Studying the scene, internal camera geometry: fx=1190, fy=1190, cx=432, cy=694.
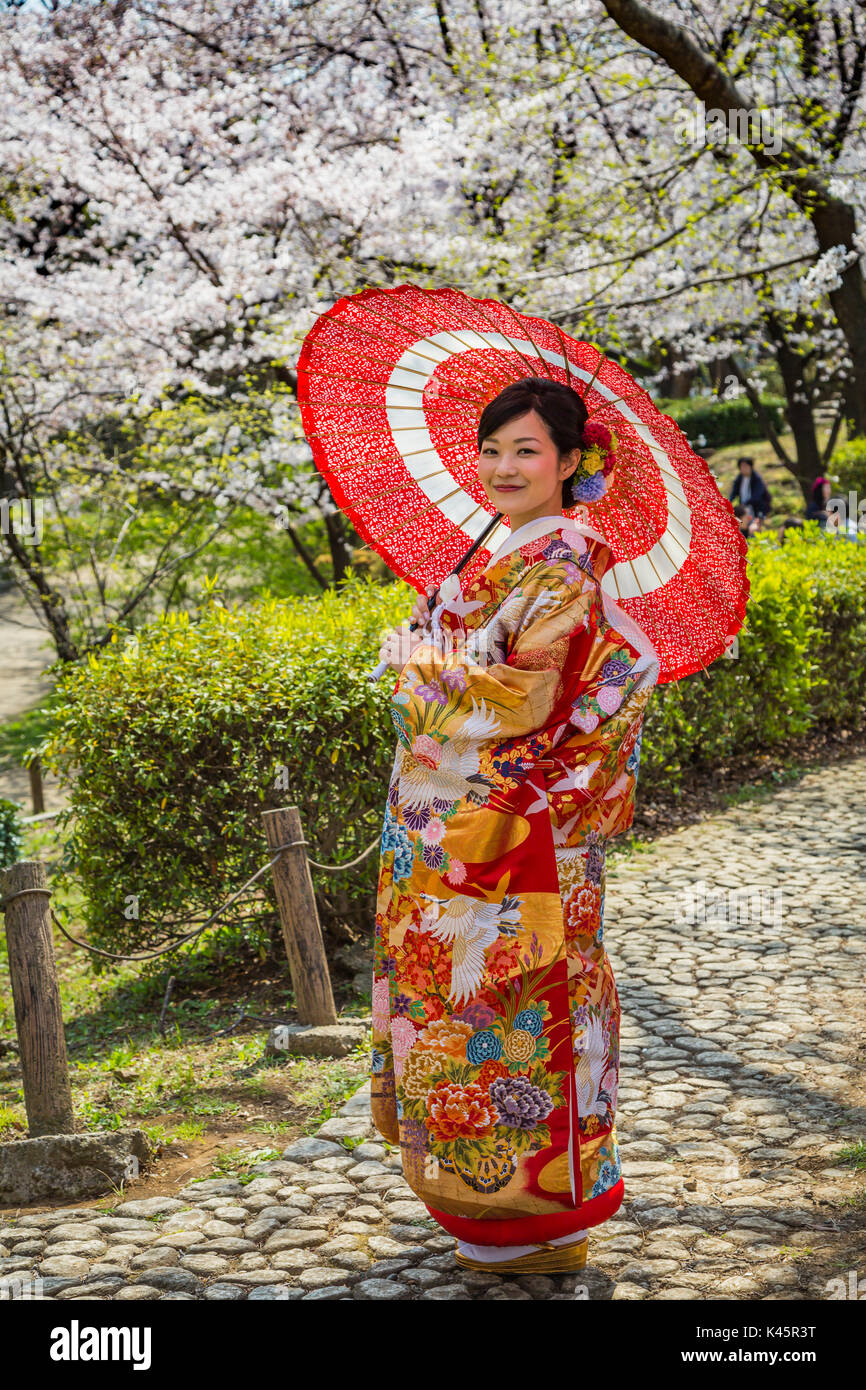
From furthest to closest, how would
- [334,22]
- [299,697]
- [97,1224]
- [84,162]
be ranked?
[334,22], [84,162], [299,697], [97,1224]

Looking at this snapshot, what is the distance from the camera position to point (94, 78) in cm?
1051

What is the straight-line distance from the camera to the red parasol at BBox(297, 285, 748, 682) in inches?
111

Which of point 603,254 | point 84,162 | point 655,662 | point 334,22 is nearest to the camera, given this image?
point 655,662

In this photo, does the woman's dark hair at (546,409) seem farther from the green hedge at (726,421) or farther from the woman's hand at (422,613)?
the green hedge at (726,421)

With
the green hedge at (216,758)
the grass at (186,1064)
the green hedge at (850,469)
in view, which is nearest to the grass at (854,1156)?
the grass at (186,1064)

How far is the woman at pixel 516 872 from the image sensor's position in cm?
244

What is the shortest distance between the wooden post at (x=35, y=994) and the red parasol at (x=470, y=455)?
4.74ft

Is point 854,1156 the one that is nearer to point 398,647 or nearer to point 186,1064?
point 398,647

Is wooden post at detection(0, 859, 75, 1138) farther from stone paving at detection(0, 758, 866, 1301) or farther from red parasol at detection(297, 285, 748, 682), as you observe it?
red parasol at detection(297, 285, 748, 682)

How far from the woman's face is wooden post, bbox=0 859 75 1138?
175 centimetres

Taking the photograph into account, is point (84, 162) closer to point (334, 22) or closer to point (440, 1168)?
point (334, 22)

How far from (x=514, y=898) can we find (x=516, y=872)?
5cm

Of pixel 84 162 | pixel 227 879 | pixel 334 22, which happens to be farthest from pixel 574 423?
pixel 334 22

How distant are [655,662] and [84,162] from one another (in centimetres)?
916
